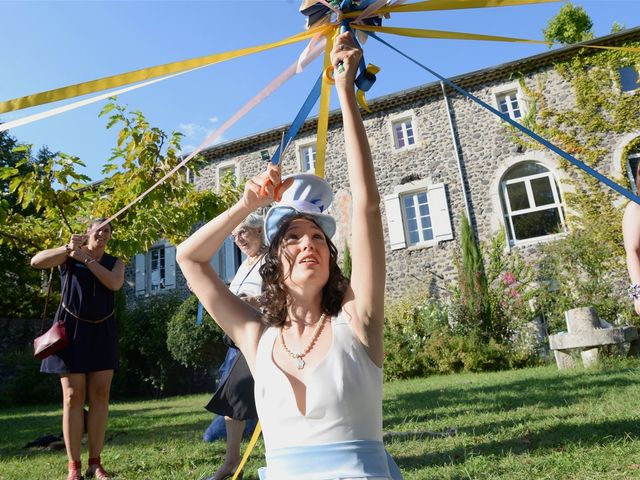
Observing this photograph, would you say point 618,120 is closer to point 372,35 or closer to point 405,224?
point 405,224

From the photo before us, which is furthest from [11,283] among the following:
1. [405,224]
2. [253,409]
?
[253,409]

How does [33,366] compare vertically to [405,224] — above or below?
below

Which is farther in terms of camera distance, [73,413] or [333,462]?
[73,413]

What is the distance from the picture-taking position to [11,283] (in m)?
15.1

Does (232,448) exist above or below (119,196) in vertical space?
below

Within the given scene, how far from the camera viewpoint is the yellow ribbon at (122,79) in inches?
65.4

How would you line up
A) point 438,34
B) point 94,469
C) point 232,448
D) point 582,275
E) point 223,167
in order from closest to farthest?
point 438,34 → point 232,448 → point 94,469 → point 582,275 → point 223,167

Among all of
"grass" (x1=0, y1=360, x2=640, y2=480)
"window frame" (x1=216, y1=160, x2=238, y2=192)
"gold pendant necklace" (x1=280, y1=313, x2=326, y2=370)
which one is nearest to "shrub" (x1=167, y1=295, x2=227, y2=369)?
"window frame" (x1=216, y1=160, x2=238, y2=192)

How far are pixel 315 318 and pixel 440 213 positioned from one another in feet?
35.8

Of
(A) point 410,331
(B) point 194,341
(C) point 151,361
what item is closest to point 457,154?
(A) point 410,331

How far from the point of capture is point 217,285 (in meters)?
1.55

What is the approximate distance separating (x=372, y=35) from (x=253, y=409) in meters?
2.09

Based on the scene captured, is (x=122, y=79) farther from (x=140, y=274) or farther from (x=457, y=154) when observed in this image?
(x=140, y=274)

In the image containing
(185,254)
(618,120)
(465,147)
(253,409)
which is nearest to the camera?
(185,254)
